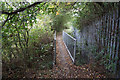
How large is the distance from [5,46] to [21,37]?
59 cm

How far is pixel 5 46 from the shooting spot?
2672mm

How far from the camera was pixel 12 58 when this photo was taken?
300 cm

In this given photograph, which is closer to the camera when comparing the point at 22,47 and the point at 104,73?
the point at 104,73

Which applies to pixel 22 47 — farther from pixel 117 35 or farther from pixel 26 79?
pixel 117 35

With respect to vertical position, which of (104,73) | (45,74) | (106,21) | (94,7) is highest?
(94,7)

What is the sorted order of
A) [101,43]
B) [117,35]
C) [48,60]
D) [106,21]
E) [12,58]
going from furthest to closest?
1. [48,60]
2. [12,58]
3. [101,43]
4. [106,21]
5. [117,35]

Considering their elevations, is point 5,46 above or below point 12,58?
above

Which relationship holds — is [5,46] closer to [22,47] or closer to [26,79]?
[22,47]

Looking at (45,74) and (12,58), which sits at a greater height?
(12,58)

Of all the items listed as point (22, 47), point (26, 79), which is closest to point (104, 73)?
point (26, 79)

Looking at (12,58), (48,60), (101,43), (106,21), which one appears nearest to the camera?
(106,21)

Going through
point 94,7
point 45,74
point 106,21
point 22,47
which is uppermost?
point 94,7

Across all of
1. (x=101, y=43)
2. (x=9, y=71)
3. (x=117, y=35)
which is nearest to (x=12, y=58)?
(x=9, y=71)

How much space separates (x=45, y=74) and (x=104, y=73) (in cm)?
198
